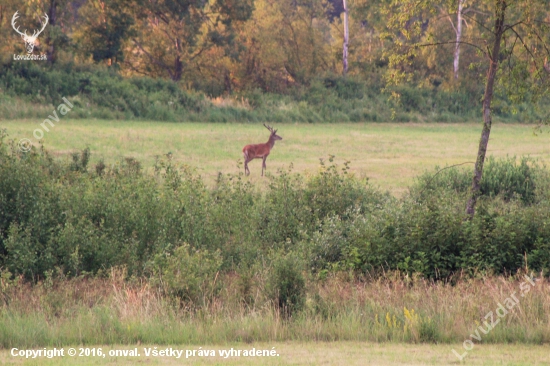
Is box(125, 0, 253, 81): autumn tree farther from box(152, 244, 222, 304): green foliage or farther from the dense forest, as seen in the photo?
box(152, 244, 222, 304): green foliage

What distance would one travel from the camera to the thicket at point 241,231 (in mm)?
13273

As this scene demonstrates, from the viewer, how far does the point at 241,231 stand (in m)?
16.1

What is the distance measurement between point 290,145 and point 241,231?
15.4 meters

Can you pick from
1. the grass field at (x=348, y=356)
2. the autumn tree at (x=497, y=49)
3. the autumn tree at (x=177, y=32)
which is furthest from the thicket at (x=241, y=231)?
the autumn tree at (x=177, y=32)

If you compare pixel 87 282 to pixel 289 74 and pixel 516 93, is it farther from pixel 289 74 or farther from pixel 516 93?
pixel 289 74

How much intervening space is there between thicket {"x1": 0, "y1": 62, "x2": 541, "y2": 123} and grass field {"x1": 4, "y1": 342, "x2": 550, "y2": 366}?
25286 millimetres

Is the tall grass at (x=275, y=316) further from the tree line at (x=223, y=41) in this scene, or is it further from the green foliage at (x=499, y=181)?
the tree line at (x=223, y=41)

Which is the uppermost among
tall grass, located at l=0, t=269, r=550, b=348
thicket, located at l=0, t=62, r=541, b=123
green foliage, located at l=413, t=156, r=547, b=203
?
thicket, located at l=0, t=62, r=541, b=123

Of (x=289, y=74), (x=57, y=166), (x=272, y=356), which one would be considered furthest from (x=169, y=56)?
(x=272, y=356)

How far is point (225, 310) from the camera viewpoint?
10.5 metres

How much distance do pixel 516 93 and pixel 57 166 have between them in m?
11.3

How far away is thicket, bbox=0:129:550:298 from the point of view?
523 inches

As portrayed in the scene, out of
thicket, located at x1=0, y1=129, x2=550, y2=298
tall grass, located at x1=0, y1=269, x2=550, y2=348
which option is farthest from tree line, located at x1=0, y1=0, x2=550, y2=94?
tall grass, located at x1=0, y1=269, x2=550, y2=348

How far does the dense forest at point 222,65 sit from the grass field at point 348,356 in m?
27.1
